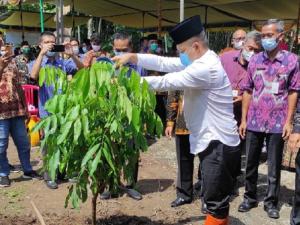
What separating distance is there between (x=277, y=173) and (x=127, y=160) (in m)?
1.81

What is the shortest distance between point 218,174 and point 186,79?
2.50 ft

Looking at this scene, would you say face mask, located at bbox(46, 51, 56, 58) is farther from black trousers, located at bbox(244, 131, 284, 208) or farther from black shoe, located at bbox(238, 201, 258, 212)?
black shoe, located at bbox(238, 201, 258, 212)

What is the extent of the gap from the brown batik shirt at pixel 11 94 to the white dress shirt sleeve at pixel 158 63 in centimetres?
228

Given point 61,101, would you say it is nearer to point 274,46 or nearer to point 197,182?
point 274,46

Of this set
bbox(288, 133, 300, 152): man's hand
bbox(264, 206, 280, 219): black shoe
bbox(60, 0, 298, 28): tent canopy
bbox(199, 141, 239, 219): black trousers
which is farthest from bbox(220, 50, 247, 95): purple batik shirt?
bbox(60, 0, 298, 28): tent canopy

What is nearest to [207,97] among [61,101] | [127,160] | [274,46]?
[127,160]

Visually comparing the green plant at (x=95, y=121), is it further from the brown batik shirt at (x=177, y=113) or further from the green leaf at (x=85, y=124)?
the brown batik shirt at (x=177, y=113)

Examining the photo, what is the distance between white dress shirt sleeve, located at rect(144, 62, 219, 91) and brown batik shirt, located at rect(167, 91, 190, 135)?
143 centimetres

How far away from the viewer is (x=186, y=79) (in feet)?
9.50

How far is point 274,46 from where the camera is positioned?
4.07 meters

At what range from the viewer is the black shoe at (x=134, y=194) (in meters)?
4.60

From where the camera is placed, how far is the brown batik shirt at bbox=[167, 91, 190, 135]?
4359 mm

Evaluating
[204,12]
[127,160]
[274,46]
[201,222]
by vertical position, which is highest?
[204,12]

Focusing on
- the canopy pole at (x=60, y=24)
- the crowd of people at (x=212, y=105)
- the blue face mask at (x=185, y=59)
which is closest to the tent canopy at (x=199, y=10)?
the canopy pole at (x=60, y=24)
